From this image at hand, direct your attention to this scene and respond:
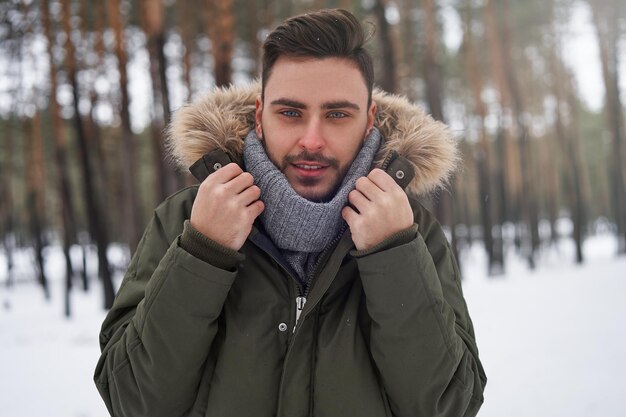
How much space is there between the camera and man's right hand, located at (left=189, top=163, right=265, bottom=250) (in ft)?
5.02

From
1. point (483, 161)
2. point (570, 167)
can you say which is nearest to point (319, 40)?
point (483, 161)

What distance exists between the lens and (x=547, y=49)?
22.4 m

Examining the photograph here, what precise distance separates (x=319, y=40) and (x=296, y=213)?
0.61 metres

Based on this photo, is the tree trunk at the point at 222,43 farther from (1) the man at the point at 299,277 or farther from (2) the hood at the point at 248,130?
(1) the man at the point at 299,277

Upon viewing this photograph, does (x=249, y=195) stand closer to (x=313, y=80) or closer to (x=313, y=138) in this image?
(x=313, y=138)

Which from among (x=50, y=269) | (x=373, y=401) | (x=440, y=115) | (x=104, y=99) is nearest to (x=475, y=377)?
(x=373, y=401)

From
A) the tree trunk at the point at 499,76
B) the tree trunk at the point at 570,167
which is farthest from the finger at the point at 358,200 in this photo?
the tree trunk at the point at 570,167

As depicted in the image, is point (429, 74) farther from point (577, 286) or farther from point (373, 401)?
point (373, 401)

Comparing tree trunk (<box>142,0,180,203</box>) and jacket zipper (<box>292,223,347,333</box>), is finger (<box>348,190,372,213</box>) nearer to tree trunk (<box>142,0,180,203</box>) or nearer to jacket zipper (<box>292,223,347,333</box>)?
jacket zipper (<box>292,223,347,333</box>)

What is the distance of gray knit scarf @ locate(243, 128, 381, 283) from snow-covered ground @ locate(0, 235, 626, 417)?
13.3 ft

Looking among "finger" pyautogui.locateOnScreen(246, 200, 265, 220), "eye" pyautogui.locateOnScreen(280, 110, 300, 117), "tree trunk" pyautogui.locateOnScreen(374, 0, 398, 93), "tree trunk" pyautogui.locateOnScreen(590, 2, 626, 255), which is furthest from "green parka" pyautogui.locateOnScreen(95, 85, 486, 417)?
"tree trunk" pyautogui.locateOnScreen(590, 2, 626, 255)

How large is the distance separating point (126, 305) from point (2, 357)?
7.77 m

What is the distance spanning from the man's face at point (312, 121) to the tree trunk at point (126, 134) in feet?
28.9

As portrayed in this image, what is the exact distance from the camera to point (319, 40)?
1.74m
